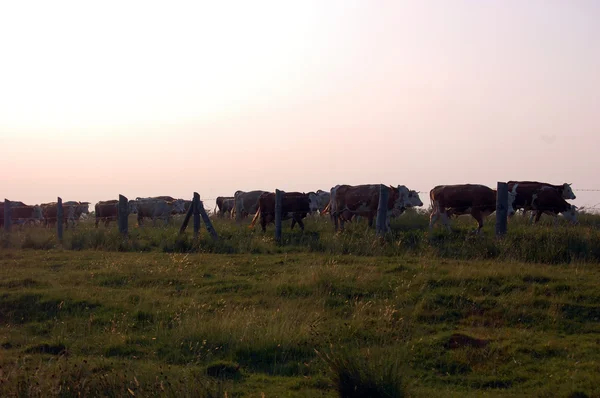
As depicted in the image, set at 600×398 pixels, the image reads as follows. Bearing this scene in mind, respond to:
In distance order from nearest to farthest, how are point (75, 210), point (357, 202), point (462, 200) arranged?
point (462, 200) → point (357, 202) → point (75, 210)

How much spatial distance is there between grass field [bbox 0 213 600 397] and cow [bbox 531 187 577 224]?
744cm

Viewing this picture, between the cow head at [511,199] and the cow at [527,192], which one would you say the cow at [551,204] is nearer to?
the cow at [527,192]

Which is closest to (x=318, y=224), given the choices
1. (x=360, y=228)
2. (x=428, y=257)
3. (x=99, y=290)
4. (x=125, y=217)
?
(x=360, y=228)

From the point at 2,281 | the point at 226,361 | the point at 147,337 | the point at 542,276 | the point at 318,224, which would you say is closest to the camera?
the point at 226,361

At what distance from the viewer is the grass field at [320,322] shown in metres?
7.34

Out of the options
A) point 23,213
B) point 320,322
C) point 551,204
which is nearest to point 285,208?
point 551,204

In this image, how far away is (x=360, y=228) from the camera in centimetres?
2194

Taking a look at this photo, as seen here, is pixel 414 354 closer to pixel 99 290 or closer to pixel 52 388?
pixel 52 388

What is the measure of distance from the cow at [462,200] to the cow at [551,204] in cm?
260

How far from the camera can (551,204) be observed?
23.1m

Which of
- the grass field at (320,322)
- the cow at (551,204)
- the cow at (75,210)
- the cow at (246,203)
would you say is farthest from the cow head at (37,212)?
the cow at (551,204)

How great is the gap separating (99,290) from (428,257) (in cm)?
710

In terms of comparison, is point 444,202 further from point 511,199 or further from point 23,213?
point 23,213

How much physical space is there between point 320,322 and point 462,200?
42.6ft
